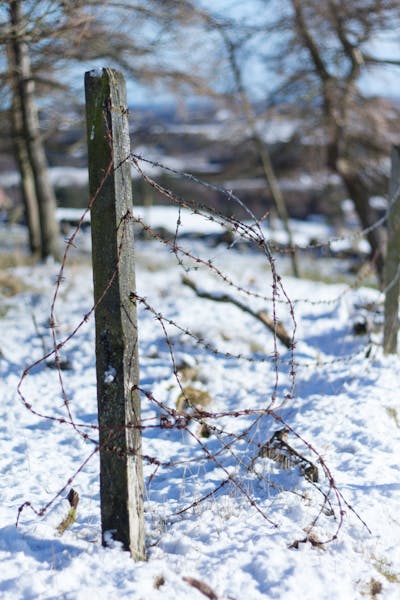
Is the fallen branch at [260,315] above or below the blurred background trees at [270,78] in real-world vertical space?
below

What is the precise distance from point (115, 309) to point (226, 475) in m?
1.50

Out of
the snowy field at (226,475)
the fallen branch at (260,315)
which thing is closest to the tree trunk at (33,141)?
the snowy field at (226,475)

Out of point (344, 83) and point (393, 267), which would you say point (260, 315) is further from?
point (344, 83)

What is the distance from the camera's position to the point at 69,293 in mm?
8523

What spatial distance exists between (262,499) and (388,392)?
1707mm

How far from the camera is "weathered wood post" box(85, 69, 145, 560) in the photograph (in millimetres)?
2545

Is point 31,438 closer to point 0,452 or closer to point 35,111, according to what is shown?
point 0,452

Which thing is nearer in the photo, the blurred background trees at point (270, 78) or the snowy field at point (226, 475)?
the snowy field at point (226, 475)

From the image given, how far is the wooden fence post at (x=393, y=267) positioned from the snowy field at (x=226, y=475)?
180mm

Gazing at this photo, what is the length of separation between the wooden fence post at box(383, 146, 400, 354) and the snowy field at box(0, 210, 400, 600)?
180 millimetres

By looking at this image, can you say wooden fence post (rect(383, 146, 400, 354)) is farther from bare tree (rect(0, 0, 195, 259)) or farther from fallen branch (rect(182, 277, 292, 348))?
bare tree (rect(0, 0, 195, 259))

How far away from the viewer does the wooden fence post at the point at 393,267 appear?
5250 mm

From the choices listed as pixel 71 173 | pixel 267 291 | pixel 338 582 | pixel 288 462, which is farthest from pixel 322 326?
pixel 71 173

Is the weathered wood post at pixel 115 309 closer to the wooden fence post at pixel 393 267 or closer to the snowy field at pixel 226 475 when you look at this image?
the snowy field at pixel 226 475
